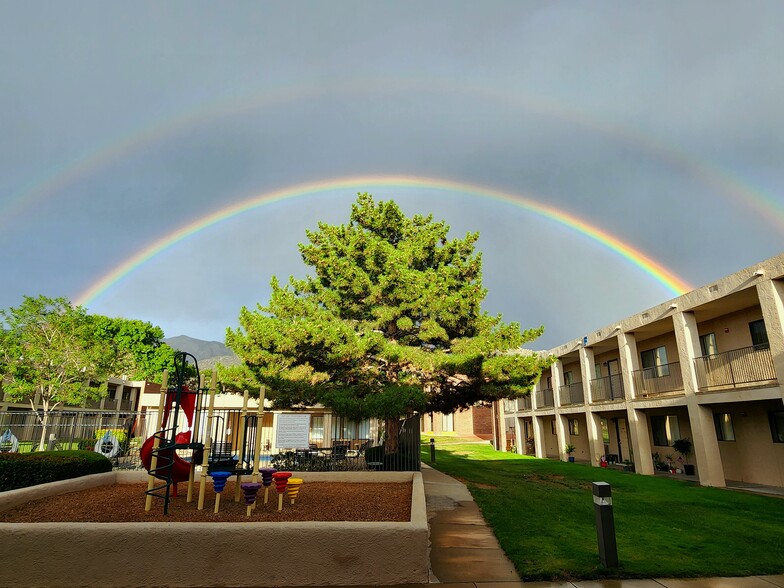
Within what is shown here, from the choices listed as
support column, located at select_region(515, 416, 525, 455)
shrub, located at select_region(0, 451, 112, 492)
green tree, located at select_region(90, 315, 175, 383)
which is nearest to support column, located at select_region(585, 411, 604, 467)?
support column, located at select_region(515, 416, 525, 455)

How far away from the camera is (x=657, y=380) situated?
19469mm

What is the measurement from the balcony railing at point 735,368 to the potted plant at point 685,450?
4319 mm

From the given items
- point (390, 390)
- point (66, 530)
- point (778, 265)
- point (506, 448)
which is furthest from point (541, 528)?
point (506, 448)

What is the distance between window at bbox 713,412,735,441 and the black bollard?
1518 centimetres

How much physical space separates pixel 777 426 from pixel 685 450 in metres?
4.13

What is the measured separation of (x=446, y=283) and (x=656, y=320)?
8.83 meters

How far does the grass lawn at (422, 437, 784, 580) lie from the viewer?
613cm

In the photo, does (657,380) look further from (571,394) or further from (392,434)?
(392,434)

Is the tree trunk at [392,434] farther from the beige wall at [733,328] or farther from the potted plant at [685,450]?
the beige wall at [733,328]

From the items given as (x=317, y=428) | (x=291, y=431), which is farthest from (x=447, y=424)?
(x=291, y=431)

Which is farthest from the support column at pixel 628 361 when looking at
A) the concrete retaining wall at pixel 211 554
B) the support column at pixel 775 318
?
the concrete retaining wall at pixel 211 554

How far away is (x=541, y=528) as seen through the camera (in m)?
8.29

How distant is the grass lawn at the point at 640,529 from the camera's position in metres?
6.13

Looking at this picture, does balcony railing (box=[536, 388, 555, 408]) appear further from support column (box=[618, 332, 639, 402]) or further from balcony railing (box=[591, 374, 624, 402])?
support column (box=[618, 332, 639, 402])
